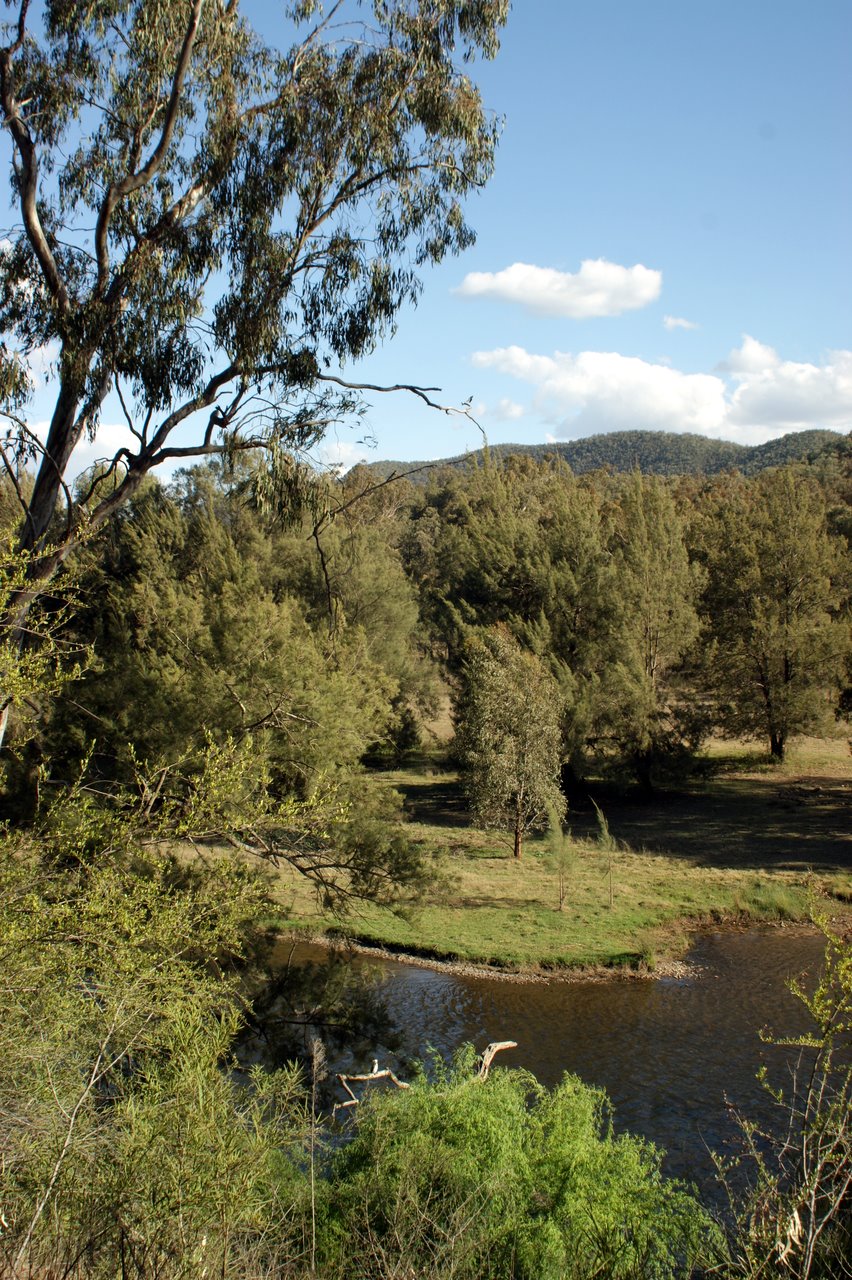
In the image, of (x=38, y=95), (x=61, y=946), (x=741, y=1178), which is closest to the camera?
(x=61, y=946)

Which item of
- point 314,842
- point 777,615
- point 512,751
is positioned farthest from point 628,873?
point 777,615

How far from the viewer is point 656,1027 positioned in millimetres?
15953

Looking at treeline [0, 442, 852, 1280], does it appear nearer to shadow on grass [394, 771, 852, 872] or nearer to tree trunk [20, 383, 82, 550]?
tree trunk [20, 383, 82, 550]

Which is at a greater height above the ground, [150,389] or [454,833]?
[150,389]

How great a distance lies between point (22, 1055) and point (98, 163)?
8912 millimetres

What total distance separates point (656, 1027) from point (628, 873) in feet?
29.6

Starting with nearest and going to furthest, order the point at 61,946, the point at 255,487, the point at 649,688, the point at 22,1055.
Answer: the point at 22,1055
the point at 61,946
the point at 255,487
the point at 649,688

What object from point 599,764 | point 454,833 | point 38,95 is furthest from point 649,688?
point 38,95

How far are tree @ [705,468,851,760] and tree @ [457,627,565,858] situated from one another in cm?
1034

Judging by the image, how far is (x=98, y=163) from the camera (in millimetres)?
10117

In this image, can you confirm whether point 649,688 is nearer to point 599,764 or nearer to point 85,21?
point 599,764

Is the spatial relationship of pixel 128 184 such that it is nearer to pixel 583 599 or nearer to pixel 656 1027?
pixel 656 1027

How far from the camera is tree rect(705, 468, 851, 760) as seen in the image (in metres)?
33.1

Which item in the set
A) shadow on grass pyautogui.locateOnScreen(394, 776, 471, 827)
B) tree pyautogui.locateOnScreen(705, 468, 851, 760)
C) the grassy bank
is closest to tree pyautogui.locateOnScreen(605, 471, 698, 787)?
tree pyautogui.locateOnScreen(705, 468, 851, 760)
